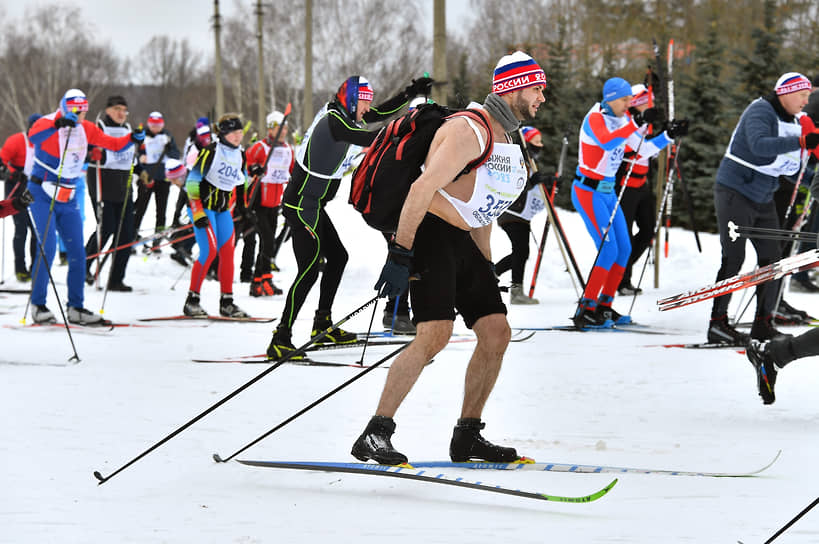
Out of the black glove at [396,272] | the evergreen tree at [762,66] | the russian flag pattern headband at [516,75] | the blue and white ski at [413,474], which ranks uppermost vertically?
the evergreen tree at [762,66]

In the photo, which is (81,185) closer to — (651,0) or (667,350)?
(667,350)

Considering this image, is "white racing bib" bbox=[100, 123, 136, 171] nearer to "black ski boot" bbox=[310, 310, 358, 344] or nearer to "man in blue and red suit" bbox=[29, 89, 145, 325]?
"man in blue and red suit" bbox=[29, 89, 145, 325]

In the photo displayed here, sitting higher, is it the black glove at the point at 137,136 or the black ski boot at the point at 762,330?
the black glove at the point at 137,136

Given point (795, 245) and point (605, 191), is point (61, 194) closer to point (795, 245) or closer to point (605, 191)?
point (605, 191)

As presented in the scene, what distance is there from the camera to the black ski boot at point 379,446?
3627mm

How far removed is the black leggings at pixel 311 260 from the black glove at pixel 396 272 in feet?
9.44

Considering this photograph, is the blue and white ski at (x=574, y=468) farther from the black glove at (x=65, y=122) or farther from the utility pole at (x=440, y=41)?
the utility pole at (x=440, y=41)

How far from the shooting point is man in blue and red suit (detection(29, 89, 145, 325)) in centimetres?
812

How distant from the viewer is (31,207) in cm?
811

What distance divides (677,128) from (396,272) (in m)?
5.22

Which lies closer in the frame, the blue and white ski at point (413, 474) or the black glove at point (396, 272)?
the blue and white ski at point (413, 474)

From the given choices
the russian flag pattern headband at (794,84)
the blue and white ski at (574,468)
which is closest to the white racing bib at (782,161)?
the russian flag pattern headband at (794,84)

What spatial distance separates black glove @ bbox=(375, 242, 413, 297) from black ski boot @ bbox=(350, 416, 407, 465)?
506 mm

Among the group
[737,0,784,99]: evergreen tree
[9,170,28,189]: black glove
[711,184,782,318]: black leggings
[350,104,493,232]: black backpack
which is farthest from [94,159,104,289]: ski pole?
[737,0,784,99]: evergreen tree
